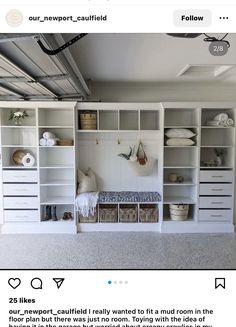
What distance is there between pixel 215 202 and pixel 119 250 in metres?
1.31

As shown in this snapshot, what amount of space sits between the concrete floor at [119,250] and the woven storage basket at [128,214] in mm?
180

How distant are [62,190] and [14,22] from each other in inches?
111

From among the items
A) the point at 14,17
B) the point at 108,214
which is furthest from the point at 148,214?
the point at 14,17

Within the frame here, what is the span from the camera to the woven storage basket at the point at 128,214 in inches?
112

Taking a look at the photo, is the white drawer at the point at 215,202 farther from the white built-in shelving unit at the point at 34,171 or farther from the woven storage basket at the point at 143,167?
the white built-in shelving unit at the point at 34,171

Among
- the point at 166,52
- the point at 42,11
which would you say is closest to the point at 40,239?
the point at 166,52

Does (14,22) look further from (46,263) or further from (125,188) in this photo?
(125,188)

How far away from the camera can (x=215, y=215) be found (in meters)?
2.83

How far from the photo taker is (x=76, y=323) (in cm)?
38

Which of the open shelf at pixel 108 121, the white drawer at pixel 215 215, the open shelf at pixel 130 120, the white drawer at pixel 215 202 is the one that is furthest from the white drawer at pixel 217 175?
the open shelf at pixel 108 121

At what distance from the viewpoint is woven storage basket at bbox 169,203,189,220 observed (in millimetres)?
2811

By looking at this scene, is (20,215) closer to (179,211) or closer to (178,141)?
(179,211)

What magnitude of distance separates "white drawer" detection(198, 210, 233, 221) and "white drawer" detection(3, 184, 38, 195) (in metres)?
1.90

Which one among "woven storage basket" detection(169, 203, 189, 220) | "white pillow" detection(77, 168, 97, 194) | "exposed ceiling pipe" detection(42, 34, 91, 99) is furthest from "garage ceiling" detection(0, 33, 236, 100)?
"woven storage basket" detection(169, 203, 189, 220)
